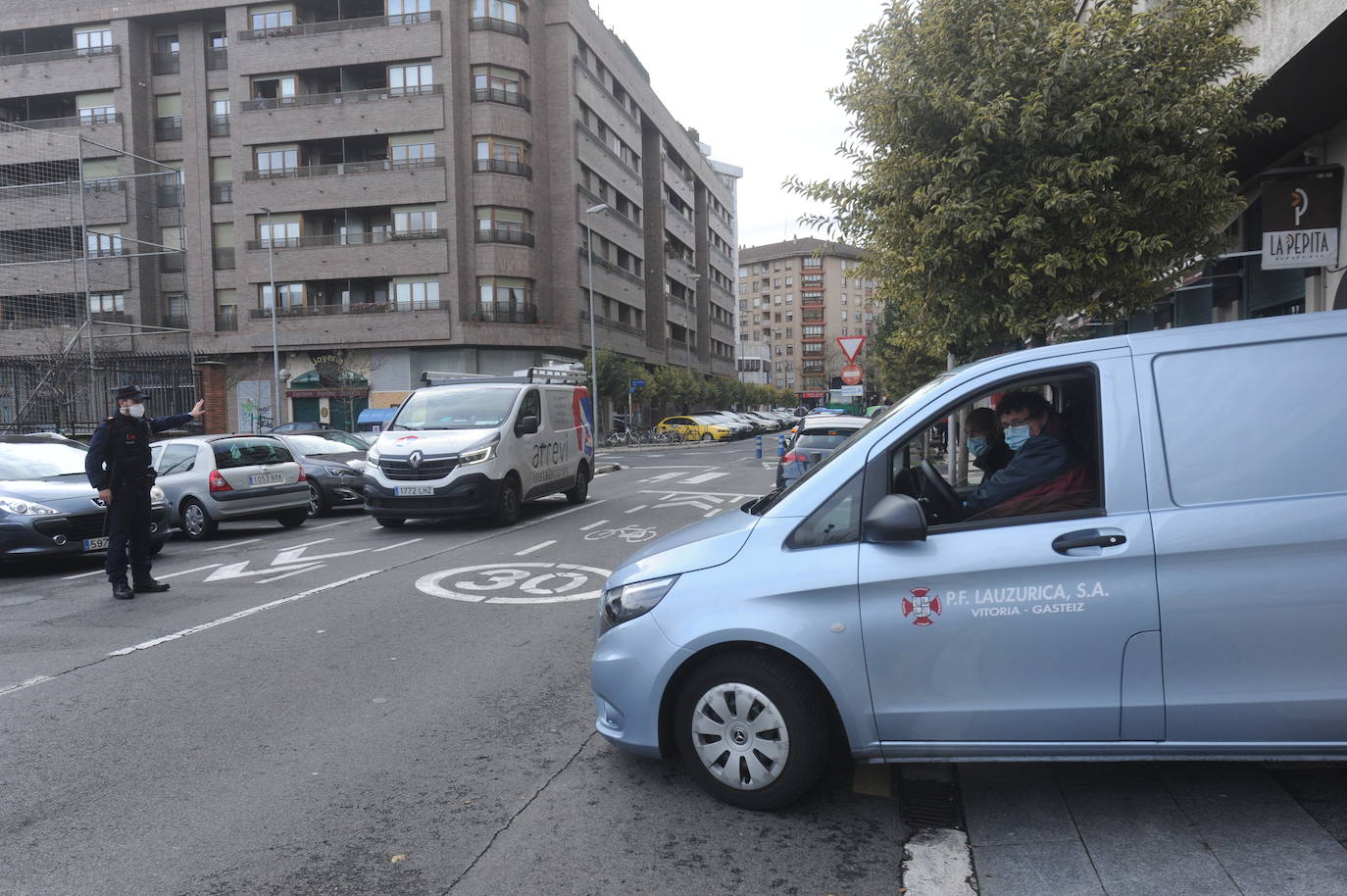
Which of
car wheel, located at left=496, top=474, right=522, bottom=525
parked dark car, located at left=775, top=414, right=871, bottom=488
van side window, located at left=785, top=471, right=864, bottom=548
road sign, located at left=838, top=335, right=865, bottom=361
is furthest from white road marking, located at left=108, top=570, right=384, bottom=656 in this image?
road sign, located at left=838, top=335, right=865, bottom=361

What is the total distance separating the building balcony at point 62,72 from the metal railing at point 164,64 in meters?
1.58

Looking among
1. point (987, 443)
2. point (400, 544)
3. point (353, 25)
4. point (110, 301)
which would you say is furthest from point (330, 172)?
point (987, 443)

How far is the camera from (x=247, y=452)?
13.3 m

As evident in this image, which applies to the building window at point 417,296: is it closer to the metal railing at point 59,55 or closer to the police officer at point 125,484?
the metal railing at point 59,55

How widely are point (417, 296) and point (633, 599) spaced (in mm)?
41932

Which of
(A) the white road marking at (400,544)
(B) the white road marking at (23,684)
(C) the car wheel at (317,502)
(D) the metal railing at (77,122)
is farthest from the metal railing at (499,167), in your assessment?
(B) the white road marking at (23,684)

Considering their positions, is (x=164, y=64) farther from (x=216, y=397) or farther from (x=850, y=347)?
(x=850, y=347)

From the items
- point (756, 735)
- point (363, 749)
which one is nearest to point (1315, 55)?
point (756, 735)

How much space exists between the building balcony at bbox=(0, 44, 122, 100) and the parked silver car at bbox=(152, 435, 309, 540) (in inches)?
1669

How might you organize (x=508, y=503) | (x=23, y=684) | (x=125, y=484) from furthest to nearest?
(x=508, y=503), (x=125, y=484), (x=23, y=684)

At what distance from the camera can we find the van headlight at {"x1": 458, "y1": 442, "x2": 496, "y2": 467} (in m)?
11.9

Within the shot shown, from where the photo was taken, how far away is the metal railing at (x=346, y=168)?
42.3m

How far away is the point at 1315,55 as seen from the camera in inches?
325

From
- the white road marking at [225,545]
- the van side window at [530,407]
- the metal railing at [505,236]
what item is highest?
the metal railing at [505,236]
